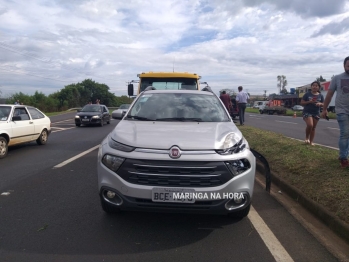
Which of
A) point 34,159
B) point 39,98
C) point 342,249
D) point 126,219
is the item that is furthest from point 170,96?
point 39,98

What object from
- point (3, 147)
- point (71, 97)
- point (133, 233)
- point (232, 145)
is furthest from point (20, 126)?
point (71, 97)

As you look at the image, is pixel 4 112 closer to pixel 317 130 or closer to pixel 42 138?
pixel 42 138

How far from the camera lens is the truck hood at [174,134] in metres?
4.06

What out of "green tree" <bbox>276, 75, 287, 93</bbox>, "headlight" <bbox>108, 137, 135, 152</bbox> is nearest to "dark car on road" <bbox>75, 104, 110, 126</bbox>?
"headlight" <bbox>108, 137, 135, 152</bbox>

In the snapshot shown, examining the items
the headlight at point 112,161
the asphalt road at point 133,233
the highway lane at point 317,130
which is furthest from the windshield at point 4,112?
the highway lane at point 317,130

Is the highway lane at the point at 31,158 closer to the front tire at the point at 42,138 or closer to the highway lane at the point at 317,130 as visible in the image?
the front tire at the point at 42,138

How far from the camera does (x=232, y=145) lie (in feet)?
13.8

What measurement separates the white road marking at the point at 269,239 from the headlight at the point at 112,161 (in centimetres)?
189

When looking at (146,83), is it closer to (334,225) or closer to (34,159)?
(34,159)

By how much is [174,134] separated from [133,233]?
1.29 meters

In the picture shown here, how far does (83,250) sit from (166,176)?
1176 millimetres

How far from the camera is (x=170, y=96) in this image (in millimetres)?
6008

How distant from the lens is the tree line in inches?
A: 2406

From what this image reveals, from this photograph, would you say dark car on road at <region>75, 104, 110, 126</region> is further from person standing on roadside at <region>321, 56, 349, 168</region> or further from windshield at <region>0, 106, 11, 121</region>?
person standing on roadside at <region>321, 56, 349, 168</region>
